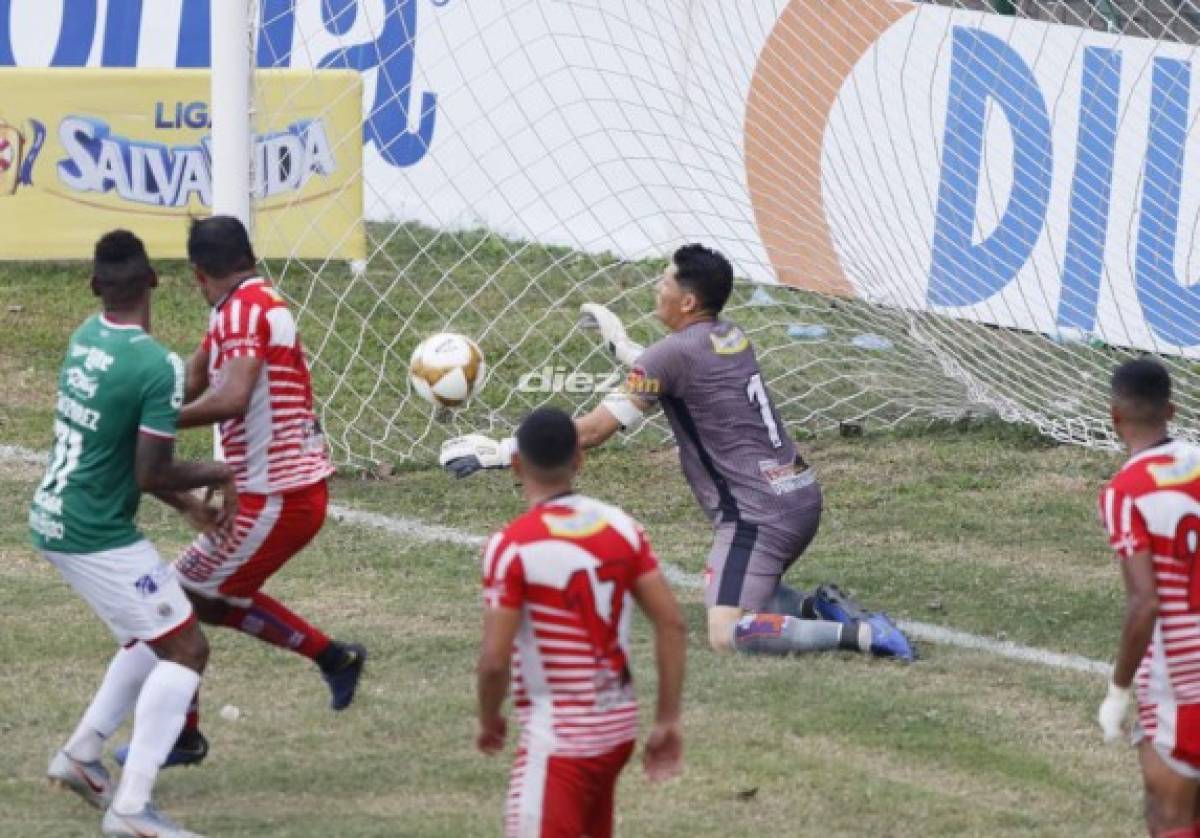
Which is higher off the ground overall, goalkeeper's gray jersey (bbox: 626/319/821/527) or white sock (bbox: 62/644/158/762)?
goalkeeper's gray jersey (bbox: 626/319/821/527)

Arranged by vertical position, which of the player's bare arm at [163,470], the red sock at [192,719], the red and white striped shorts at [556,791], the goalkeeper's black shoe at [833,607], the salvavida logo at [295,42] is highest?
the salvavida logo at [295,42]

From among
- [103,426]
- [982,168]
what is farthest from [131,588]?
[982,168]

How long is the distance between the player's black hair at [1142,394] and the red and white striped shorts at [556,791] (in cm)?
170

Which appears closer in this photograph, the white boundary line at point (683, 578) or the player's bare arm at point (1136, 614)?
the player's bare arm at point (1136, 614)

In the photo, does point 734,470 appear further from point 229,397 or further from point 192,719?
point 192,719

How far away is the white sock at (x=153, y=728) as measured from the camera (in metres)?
6.65

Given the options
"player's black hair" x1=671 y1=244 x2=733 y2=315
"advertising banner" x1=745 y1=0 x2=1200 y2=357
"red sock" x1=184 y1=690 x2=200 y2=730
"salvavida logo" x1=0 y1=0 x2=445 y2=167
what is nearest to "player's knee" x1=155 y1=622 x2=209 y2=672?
"red sock" x1=184 y1=690 x2=200 y2=730

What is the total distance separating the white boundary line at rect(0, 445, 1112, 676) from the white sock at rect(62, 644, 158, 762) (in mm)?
3420

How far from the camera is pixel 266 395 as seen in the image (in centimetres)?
761

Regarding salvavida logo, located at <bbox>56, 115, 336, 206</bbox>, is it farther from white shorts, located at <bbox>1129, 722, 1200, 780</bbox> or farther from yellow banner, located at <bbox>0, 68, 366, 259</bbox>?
white shorts, located at <bbox>1129, 722, 1200, 780</bbox>

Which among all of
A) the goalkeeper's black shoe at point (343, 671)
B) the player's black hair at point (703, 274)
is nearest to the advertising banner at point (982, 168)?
the player's black hair at point (703, 274)

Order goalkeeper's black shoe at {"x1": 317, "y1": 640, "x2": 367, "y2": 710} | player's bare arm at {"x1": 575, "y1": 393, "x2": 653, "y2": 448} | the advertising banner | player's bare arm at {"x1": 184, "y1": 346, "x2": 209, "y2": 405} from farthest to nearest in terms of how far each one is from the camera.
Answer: the advertising banner → player's bare arm at {"x1": 575, "y1": 393, "x2": 653, "y2": 448} → goalkeeper's black shoe at {"x1": 317, "y1": 640, "x2": 367, "y2": 710} → player's bare arm at {"x1": 184, "y1": 346, "x2": 209, "y2": 405}

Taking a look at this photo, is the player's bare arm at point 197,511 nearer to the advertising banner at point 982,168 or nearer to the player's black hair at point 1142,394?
the player's black hair at point 1142,394

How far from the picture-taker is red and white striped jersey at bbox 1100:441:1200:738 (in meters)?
5.90
